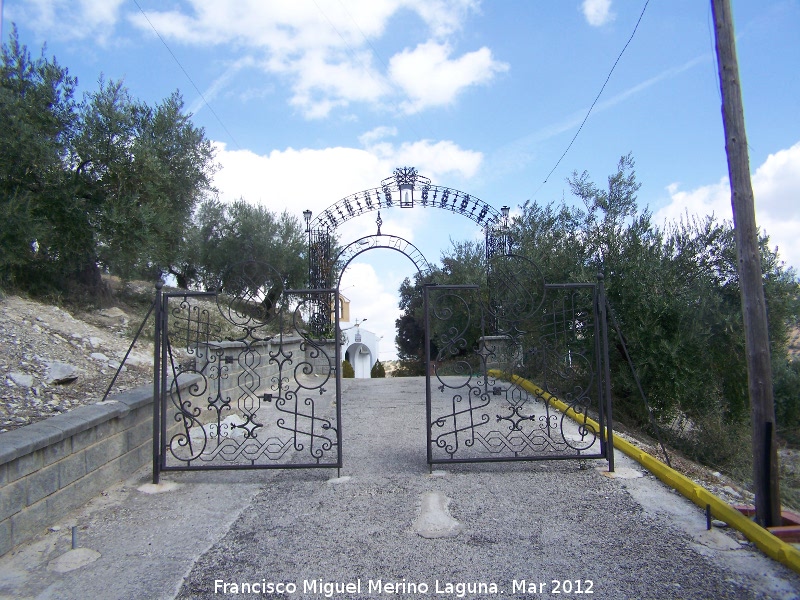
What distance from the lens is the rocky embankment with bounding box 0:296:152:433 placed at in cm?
528

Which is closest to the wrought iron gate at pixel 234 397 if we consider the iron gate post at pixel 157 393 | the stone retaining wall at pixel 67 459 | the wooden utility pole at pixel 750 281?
the iron gate post at pixel 157 393

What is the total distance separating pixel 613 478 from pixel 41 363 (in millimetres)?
5798

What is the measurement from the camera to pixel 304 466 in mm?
5066

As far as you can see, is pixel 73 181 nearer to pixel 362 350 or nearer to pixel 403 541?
pixel 403 541

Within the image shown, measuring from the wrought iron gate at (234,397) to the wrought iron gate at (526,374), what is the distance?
1188mm

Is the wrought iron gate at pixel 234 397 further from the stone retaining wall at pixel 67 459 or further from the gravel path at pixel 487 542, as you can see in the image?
the gravel path at pixel 487 542

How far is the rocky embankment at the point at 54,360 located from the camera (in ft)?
17.3

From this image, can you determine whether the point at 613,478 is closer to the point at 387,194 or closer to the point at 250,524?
the point at 250,524

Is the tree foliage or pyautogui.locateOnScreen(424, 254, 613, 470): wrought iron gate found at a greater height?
the tree foliage

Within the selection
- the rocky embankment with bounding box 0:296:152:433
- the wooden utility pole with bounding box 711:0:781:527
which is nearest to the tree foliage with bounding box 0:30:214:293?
the rocky embankment with bounding box 0:296:152:433

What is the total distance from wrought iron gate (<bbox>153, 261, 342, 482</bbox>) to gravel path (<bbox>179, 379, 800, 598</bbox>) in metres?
0.59

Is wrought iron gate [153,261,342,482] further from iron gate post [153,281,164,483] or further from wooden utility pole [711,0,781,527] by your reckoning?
wooden utility pole [711,0,781,527]

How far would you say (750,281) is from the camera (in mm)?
3977

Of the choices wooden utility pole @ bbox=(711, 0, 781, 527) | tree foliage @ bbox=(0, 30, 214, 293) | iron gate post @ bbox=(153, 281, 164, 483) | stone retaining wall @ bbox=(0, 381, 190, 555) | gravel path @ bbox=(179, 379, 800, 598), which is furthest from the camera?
tree foliage @ bbox=(0, 30, 214, 293)
